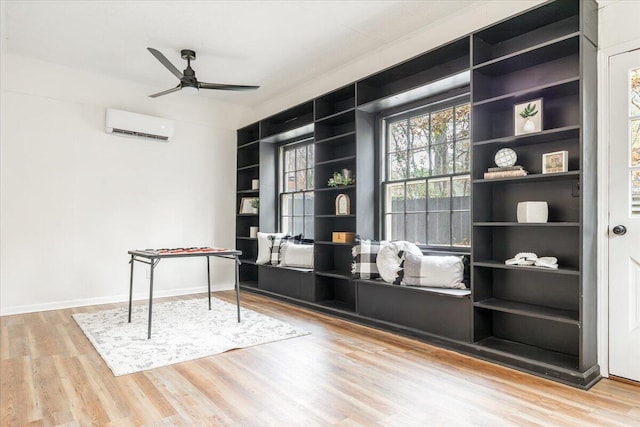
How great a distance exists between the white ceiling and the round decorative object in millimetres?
1423

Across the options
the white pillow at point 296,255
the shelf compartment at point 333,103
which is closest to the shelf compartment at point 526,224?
the shelf compartment at point 333,103

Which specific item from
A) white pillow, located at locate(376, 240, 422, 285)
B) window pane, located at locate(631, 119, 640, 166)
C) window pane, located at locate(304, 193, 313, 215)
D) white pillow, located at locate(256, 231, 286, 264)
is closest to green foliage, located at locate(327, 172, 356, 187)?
window pane, located at locate(304, 193, 313, 215)

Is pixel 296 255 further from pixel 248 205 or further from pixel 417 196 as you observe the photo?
pixel 417 196

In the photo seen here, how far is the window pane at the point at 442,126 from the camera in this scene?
3770 millimetres

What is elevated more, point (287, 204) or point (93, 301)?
point (287, 204)

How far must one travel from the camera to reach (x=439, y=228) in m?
3.79

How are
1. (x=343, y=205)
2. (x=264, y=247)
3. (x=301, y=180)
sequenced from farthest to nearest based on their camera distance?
(x=301, y=180) < (x=264, y=247) < (x=343, y=205)

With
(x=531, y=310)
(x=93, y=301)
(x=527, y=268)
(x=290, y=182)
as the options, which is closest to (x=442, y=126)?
(x=527, y=268)

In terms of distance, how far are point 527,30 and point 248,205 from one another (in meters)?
4.41

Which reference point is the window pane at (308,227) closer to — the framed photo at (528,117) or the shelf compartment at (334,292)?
the shelf compartment at (334,292)

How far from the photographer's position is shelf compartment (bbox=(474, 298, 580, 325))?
102 inches

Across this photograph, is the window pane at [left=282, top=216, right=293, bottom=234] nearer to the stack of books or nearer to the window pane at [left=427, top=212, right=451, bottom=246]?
the window pane at [left=427, top=212, right=451, bottom=246]

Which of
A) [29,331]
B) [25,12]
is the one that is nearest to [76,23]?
[25,12]

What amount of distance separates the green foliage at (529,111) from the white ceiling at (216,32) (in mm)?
1189
